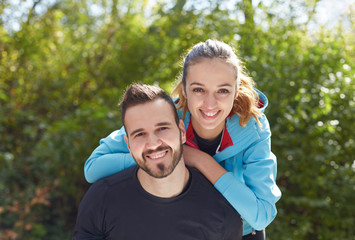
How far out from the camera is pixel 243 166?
8.50ft

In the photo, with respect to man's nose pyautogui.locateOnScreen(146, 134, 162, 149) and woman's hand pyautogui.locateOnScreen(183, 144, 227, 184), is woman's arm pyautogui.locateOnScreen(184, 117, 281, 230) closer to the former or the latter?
woman's hand pyautogui.locateOnScreen(183, 144, 227, 184)

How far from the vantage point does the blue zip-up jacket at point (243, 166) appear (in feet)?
7.54

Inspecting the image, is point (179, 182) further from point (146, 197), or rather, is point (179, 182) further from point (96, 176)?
point (96, 176)

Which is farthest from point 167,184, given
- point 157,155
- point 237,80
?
point 237,80

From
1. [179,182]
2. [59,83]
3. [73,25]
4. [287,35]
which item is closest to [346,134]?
[287,35]

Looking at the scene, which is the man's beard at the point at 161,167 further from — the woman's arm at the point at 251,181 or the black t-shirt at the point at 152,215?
the woman's arm at the point at 251,181

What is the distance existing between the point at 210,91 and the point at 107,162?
77 centimetres

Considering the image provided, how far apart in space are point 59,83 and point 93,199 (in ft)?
13.6

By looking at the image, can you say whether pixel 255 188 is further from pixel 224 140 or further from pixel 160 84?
pixel 160 84

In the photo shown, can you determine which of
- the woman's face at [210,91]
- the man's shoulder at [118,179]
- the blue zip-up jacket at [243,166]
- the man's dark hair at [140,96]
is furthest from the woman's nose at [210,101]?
the man's shoulder at [118,179]

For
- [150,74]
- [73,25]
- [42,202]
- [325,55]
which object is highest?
[73,25]

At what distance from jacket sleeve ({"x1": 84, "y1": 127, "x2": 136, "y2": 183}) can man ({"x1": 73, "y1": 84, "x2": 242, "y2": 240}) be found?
0.10 metres

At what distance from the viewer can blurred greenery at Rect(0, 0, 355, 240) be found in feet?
13.2

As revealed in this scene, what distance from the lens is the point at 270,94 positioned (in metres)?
4.20
